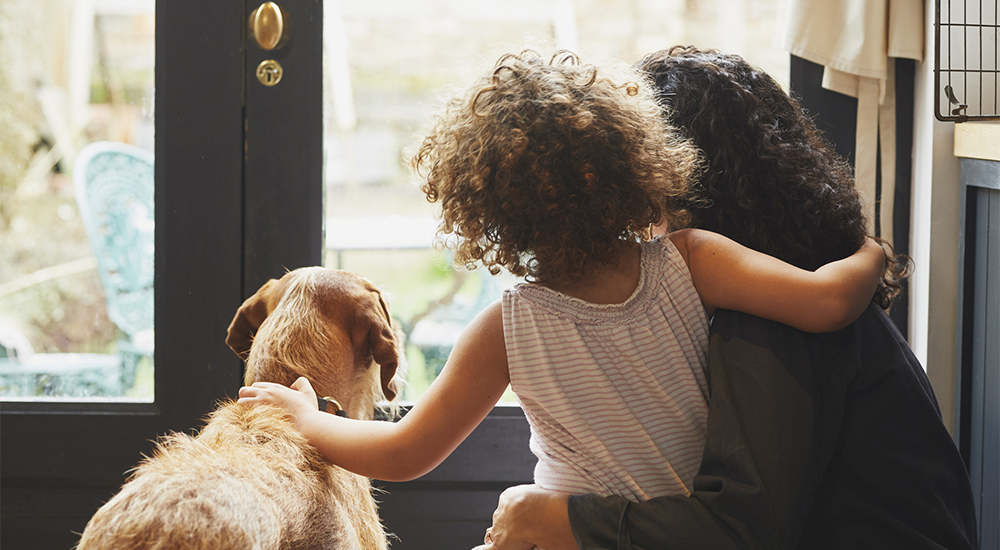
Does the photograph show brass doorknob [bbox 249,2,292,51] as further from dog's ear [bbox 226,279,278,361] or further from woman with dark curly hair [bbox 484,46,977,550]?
woman with dark curly hair [bbox 484,46,977,550]

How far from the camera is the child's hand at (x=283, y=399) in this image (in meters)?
1.13

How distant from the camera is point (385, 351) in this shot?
1291 mm

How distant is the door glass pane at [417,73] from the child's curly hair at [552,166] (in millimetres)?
785

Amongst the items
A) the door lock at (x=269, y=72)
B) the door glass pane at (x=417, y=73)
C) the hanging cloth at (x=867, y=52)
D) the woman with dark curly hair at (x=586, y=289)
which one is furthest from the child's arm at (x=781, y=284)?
the door lock at (x=269, y=72)

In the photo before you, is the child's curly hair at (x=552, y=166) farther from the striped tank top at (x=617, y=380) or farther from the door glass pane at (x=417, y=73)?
the door glass pane at (x=417, y=73)

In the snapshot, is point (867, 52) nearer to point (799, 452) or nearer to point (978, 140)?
point (978, 140)

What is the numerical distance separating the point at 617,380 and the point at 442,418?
0.79 feet

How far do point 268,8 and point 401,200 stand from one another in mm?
537

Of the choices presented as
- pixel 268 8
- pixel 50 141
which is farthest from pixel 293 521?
pixel 50 141

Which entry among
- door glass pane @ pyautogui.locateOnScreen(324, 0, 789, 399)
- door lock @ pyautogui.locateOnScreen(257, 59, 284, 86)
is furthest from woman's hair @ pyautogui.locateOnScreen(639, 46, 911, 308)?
door lock @ pyautogui.locateOnScreen(257, 59, 284, 86)

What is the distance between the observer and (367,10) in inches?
71.1

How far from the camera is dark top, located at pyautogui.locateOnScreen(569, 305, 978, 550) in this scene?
3.02ft

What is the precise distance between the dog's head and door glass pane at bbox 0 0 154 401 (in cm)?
68

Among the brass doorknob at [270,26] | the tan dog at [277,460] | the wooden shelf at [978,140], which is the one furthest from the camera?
the brass doorknob at [270,26]
